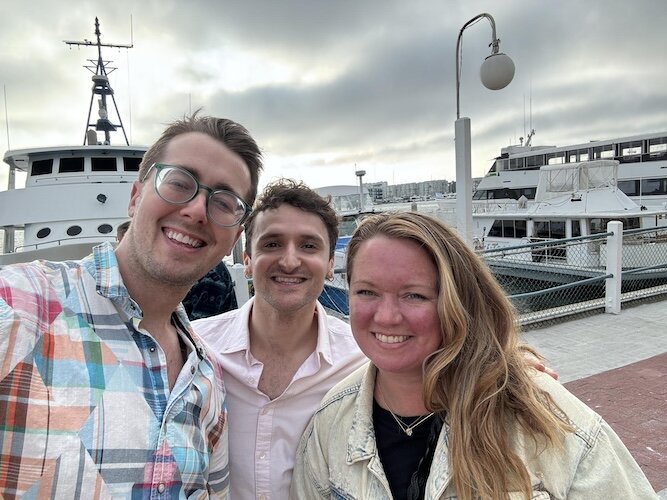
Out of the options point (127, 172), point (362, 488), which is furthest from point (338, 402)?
point (127, 172)

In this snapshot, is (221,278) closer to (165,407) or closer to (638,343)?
(165,407)

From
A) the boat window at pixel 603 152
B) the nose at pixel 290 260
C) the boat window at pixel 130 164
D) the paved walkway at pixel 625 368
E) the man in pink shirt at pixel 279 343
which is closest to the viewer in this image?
the man in pink shirt at pixel 279 343

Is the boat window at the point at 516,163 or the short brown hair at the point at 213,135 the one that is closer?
the short brown hair at the point at 213,135

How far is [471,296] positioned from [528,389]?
1.27 feet

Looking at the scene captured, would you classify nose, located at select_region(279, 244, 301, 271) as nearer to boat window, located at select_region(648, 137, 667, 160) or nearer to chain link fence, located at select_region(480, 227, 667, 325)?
chain link fence, located at select_region(480, 227, 667, 325)

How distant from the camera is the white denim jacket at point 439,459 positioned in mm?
1251

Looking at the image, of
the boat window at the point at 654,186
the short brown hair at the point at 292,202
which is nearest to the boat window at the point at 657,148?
the boat window at the point at 654,186

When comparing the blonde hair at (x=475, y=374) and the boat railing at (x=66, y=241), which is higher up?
the boat railing at (x=66, y=241)

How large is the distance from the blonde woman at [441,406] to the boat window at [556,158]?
92.9 feet

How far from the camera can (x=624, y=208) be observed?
13797 mm

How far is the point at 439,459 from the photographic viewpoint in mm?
1377

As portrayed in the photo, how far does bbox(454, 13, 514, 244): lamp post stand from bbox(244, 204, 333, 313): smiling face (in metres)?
3.55

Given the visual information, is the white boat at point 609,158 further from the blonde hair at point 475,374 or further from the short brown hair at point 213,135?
the short brown hair at point 213,135

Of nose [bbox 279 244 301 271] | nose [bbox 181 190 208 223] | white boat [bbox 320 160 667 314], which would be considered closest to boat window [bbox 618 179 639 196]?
white boat [bbox 320 160 667 314]
